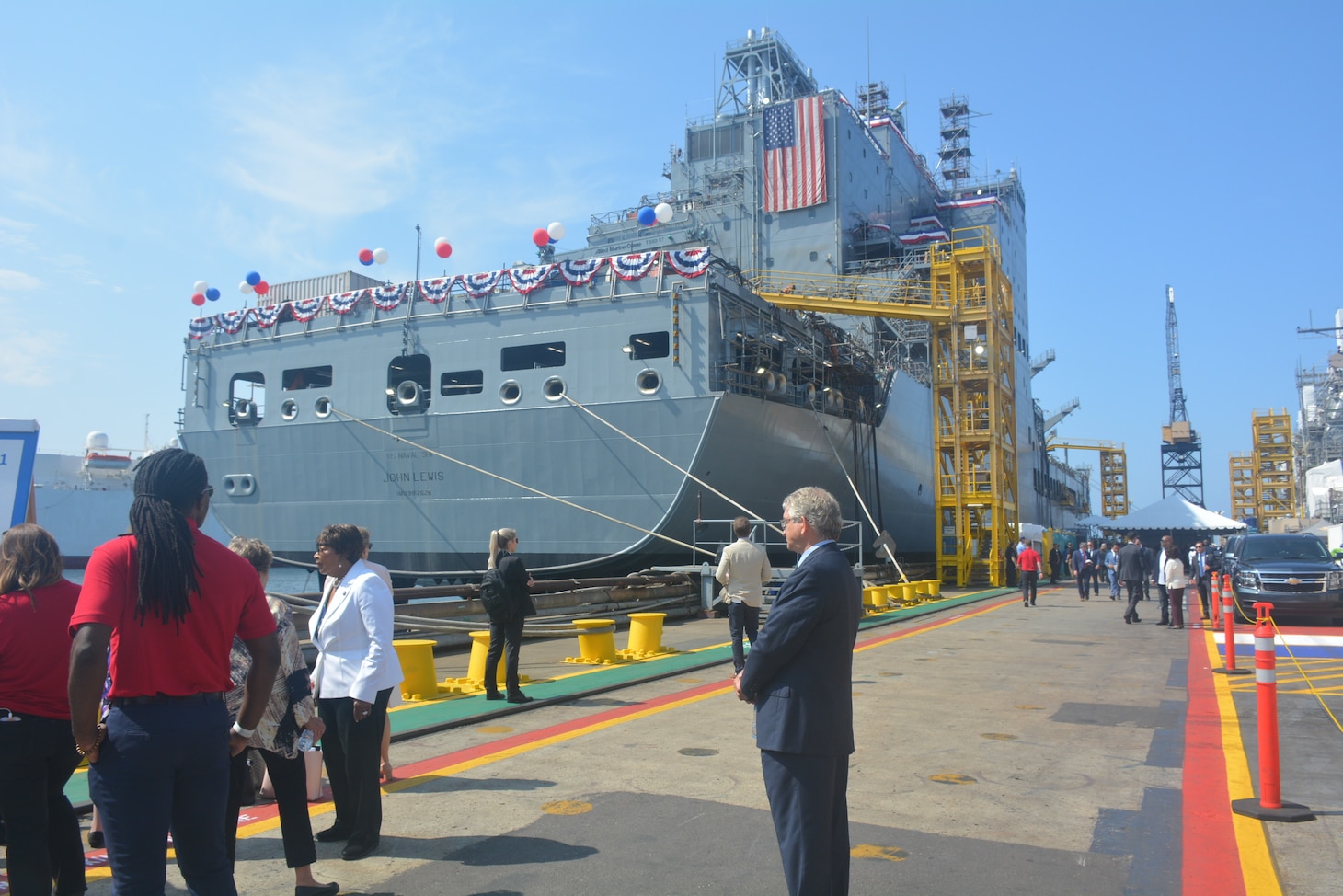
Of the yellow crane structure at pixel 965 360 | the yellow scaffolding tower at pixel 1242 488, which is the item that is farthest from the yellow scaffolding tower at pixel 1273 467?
the yellow crane structure at pixel 965 360

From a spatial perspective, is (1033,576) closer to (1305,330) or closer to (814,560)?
(814,560)

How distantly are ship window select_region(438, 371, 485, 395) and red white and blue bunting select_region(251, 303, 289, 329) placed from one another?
547 cm

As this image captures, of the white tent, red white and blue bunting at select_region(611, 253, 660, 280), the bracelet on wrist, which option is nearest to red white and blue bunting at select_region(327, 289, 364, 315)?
red white and blue bunting at select_region(611, 253, 660, 280)

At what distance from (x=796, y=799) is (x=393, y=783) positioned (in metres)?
3.32

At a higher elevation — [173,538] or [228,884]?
[173,538]

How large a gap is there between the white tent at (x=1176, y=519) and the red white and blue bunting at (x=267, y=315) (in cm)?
3134

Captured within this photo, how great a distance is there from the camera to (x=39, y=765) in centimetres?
357

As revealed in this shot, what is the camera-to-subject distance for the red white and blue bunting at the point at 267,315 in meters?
25.2

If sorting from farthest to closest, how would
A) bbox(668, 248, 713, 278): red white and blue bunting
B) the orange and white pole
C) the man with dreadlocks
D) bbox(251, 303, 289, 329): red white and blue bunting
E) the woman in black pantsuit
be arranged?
bbox(251, 303, 289, 329): red white and blue bunting, bbox(668, 248, 713, 278): red white and blue bunting, the woman in black pantsuit, the orange and white pole, the man with dreadlocks

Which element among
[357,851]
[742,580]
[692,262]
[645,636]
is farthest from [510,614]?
[692,262]

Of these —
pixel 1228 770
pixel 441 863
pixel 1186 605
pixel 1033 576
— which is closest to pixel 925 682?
pixel 1228 770

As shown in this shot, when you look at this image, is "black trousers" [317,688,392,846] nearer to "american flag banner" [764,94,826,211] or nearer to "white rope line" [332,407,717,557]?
"white rope line" [332,407,717,557]

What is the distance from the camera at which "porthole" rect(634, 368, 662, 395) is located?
2080 centimetres

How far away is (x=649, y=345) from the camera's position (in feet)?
70.5
